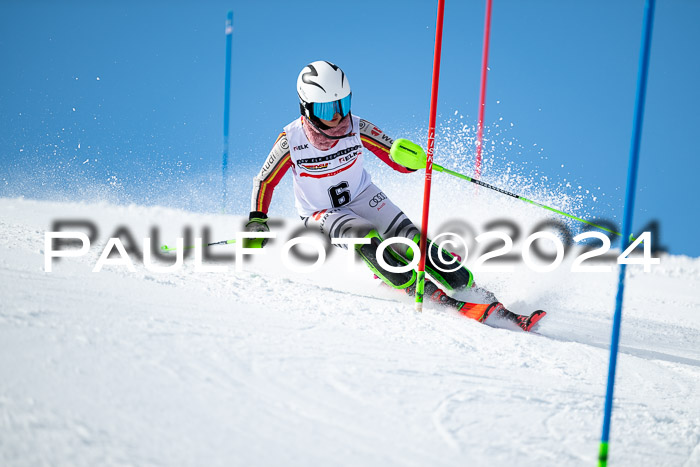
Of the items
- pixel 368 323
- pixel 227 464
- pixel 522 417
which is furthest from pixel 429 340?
pixel 227 464

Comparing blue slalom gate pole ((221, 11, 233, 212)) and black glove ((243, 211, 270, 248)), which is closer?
black glove ((243, 211, 270, 248))

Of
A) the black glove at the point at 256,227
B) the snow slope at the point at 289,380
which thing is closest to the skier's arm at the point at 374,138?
the black glove at the point at 256,227

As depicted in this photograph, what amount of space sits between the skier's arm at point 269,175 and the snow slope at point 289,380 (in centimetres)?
51

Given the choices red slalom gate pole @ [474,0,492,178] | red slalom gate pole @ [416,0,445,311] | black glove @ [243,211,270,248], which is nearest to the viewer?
red slalom gate pole @ [416,0,445,311]

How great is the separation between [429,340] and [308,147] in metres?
1.51

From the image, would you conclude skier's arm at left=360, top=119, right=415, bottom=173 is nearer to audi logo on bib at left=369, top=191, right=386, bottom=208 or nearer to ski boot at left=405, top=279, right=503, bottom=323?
audi logo on bib at left=369, top=191, right=386, bottom=208

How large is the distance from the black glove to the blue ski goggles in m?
0.71

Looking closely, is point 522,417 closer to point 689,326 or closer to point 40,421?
point 40,421

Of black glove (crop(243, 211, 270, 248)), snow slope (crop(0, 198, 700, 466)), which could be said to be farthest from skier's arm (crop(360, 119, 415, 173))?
snow slope (crop(0, 198, 700, 466))

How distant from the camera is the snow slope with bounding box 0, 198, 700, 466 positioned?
1426mm

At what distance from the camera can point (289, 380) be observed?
5.94 ft

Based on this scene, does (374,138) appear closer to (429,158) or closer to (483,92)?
(429,158)

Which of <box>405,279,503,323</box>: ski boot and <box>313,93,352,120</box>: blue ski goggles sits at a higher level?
<box>313,93,352,120</box>: blue ski goggles

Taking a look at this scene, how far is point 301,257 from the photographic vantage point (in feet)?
16.0
